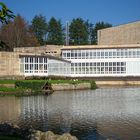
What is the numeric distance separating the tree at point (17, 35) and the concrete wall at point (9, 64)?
3302 centimetres

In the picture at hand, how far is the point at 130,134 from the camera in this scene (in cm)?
1873

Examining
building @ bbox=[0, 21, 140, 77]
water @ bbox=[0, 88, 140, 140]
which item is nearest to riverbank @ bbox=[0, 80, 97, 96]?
building @ bbox=[0, 21, 140, 77]

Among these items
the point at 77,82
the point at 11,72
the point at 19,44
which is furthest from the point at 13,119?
the point at 19,44

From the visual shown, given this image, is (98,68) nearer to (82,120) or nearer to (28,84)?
(28,84)

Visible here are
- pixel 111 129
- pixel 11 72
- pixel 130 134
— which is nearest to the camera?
pixel 130 134

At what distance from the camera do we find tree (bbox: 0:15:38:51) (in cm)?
9738

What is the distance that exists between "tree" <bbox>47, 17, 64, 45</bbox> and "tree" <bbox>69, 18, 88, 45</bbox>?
10.5 ft

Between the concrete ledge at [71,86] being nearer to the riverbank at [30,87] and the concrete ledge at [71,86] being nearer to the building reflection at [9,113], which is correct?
the riverbank at [30,87]

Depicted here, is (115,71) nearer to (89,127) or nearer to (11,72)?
(11,72)

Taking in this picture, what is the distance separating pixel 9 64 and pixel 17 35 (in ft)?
127

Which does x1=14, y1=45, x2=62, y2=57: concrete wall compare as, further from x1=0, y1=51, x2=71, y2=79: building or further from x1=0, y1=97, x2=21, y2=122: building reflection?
x1=0, y1=97, x2=21, y2=122: building reflection

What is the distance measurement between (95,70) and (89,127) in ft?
175

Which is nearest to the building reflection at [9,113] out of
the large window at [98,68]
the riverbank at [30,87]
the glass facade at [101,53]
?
the riverbank at [30,87]

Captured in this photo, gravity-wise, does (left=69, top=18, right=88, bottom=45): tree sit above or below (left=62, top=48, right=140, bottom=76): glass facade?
above
